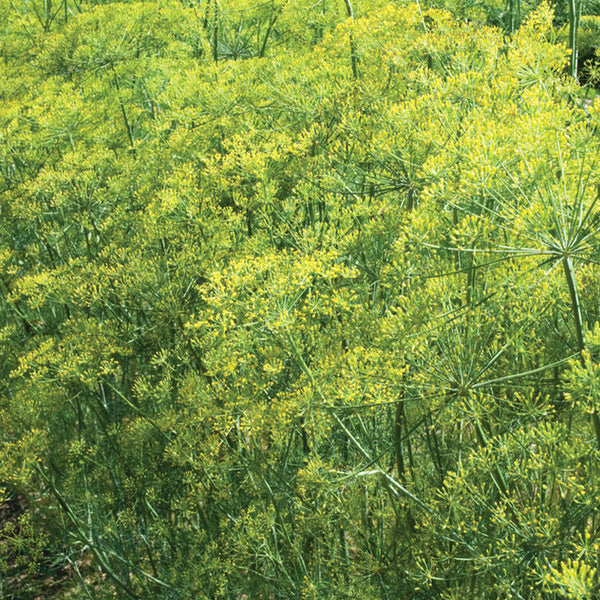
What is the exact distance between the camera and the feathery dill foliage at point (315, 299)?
119 inches

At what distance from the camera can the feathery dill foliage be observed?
9.88ft

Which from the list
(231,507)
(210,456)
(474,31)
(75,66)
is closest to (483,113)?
(474,31)

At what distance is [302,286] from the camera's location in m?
3.39

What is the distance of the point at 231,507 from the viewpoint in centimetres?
522

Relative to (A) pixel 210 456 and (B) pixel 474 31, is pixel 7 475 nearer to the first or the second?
(A) pixel 210 456

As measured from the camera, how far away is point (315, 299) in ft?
12.2

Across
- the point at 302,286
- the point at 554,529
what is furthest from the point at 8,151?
the point at 554,529

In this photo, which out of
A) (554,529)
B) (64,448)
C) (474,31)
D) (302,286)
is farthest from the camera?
(64,448)

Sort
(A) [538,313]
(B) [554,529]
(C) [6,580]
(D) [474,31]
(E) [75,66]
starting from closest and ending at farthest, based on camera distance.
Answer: (B) [554,529]
(A) [538,313]
(D) [474,31]
(C) [6,580]
(E) [75,66]

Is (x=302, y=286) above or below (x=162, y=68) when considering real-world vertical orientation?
below

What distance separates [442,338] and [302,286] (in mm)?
824

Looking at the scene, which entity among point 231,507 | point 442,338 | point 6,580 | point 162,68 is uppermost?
point 162,68

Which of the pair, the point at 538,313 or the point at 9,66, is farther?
the point at 9,66

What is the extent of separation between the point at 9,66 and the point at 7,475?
17.8 ft
